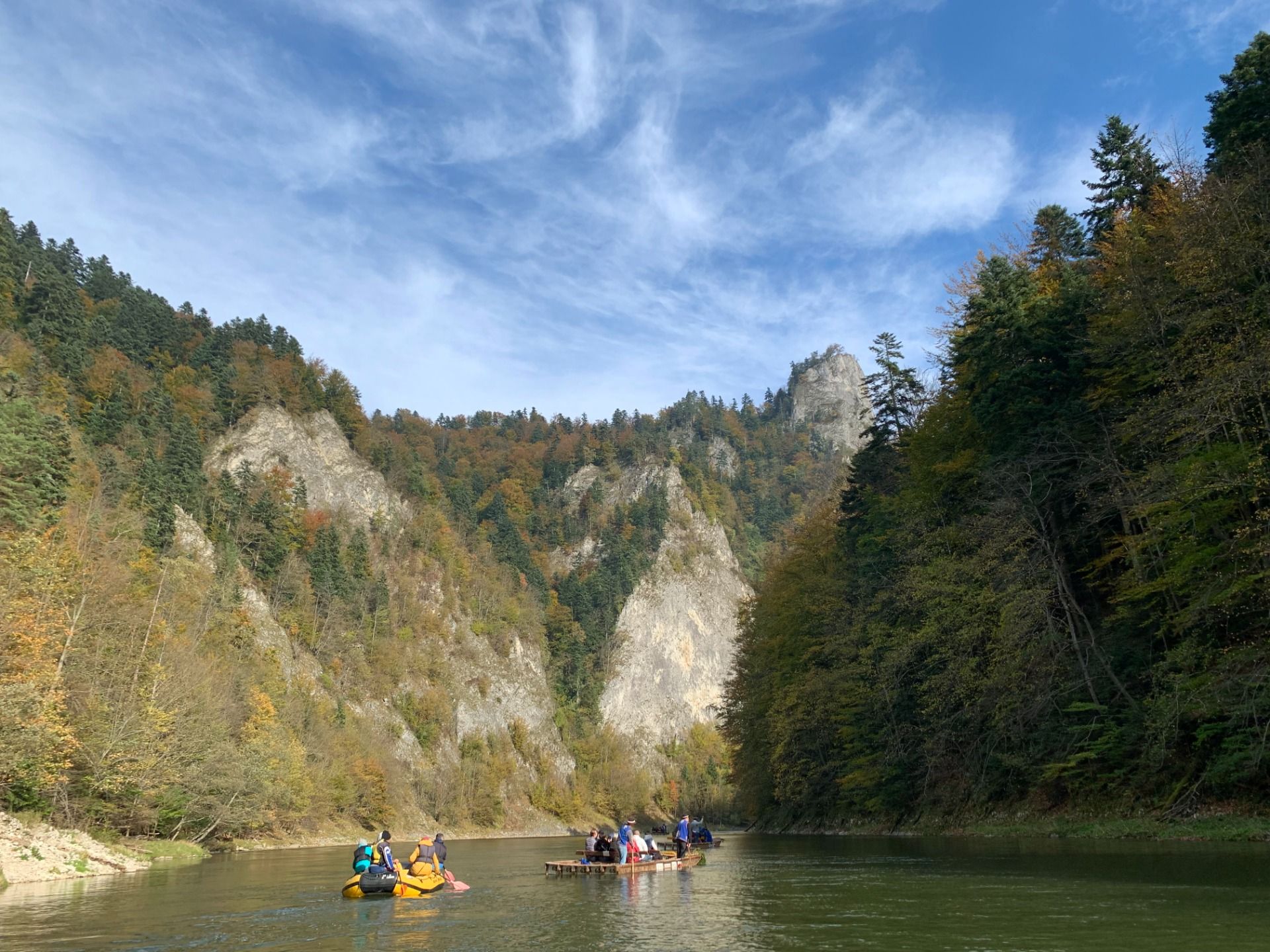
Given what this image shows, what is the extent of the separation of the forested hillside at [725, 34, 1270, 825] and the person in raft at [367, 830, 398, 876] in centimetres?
2110

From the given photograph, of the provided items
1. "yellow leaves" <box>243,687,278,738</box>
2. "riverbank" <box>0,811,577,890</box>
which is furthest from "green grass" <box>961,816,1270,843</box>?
"yellow leaves" <box>243,687,278,738</box>

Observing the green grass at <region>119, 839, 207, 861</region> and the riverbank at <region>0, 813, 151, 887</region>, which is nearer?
the riverbank at <region>0, 813, 151, 887</region>

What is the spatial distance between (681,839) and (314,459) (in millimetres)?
101593

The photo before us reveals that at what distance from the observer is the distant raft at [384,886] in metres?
23.2

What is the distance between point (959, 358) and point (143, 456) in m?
77.8

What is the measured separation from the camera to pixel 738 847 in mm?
45469

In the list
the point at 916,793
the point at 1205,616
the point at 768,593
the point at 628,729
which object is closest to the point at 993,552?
the point at 1205,616

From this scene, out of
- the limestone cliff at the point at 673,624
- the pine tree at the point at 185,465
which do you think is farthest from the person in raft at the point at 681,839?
the limestone cliff at the point at 673,624

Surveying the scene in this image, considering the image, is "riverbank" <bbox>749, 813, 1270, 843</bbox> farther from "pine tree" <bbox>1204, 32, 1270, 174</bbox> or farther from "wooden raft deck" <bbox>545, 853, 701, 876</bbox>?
"pine tree" <bbox>1204, 32, 1270, 174</bbox>

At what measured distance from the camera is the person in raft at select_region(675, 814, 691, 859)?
32719 mm

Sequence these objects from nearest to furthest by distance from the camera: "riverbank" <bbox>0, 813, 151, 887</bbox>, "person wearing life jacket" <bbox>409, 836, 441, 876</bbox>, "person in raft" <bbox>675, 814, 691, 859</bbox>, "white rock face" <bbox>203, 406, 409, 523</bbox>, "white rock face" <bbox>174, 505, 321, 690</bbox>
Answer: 1. "person wearing life jacket" <bbox>409, 836, 441, 876</bbox>
2. "riverbank" <bbox>0, 813, 151, 887</bbox>
3. "person in raft" <bbox>675, 814, 691, 859</bbox>
4. "white rock face" <bbox>174, 505, 321, 690</bbox>
5. "white rock face" <bbox>203, 406, 409, 523</bbox>

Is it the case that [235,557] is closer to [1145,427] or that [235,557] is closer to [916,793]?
[916,793]

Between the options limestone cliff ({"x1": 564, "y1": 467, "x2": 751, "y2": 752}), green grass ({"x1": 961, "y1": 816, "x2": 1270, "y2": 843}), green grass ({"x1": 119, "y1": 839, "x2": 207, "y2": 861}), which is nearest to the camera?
green grass ({"x1": 961, "y1": 816, "x2": 1270, "y2": 843})

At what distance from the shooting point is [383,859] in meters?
25.0
